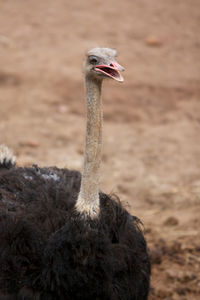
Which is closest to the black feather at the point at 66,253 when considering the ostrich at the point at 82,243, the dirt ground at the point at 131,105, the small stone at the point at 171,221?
the ostrich at the point at 82,243

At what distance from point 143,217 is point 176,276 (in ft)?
3.32

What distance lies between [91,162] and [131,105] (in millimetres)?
5418

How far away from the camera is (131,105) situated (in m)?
8.13

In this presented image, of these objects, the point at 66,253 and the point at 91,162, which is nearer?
the point at 66,253

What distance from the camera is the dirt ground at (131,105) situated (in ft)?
16.1

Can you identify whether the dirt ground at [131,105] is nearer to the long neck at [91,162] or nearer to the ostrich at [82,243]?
the ostrich at [82,243]

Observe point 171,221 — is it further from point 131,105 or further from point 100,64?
point 131,105

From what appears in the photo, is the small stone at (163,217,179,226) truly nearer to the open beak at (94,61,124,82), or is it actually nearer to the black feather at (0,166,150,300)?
the black feather at (0,166,150,300)

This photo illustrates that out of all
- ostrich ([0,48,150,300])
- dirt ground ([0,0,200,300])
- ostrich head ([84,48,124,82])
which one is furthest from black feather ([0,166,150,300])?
dirt ground ([0,0,200,300])

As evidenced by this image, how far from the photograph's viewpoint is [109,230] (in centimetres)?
296

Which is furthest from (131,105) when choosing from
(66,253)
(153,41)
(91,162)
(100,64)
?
(66,253)

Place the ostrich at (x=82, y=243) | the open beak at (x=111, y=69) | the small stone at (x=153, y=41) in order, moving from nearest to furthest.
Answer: the open beak at (x=111, y=69) < the ostrich at (x=82, y=243) < the small stone at (x=153, y=41)

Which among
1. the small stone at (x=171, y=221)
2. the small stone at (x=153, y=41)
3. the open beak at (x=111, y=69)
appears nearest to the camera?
the open beak at (x=111, y=69)

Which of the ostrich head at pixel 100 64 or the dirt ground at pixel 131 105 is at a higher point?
the dirt ground at pixel 131 105
